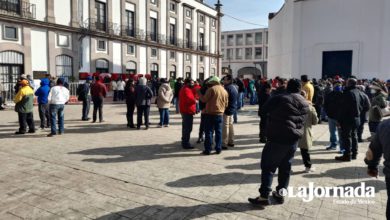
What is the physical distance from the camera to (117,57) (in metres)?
27.6

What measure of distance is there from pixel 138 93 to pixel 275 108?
255 inches

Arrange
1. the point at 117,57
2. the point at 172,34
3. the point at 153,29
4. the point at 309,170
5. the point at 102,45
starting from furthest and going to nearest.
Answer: the point at 172,34 < the point at 153,29 < the point at 117,57 < the point at 102,45 < the point at 309,170

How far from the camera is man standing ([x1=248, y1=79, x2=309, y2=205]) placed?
160 inches

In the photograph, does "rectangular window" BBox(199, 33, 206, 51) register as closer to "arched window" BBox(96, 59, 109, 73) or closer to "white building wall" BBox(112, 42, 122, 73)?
"white building wall" BBox(112, 42, 122, 73)

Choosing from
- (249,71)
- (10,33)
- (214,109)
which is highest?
(249,71)

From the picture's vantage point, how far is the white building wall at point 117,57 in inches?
1068

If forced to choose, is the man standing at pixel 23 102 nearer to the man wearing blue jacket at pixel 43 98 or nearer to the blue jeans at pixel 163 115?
the man wearing blue jacket at pixel 43 98

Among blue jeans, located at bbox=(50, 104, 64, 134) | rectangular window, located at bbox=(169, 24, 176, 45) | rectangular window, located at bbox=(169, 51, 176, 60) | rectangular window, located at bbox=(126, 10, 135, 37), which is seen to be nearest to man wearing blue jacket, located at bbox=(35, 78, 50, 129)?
blue jeans, located at bbox=(50, 104, 64, 134)

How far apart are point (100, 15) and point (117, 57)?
374 cm

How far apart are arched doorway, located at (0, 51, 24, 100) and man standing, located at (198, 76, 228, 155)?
1657 cm

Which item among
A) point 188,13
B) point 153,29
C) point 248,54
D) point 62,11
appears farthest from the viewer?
point 248,54

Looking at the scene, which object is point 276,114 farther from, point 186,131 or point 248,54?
point 248,54

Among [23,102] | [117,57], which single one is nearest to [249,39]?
[117,57]

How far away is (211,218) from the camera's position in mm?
3799
